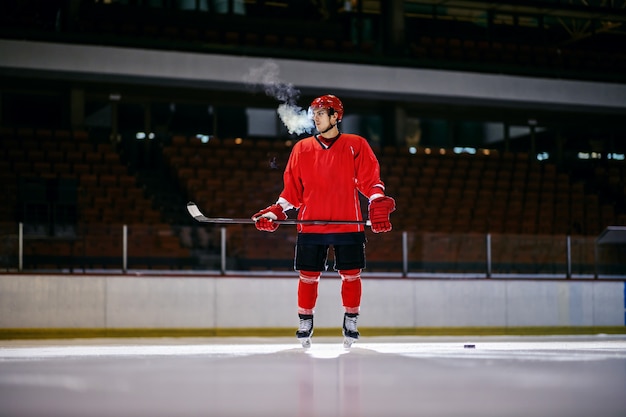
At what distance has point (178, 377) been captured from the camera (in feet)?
13.9

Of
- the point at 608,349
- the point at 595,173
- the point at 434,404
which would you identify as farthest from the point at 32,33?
the point at 434,404

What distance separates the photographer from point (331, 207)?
19.7ft

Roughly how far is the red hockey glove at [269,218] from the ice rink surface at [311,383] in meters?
0.79

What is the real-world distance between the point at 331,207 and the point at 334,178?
19 centimetres

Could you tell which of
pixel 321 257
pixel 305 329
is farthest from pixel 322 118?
pixel 305 329

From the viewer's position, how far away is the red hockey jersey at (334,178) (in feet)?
19.7

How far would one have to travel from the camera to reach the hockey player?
19.6ft

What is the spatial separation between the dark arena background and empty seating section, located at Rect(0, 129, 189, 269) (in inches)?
1.2

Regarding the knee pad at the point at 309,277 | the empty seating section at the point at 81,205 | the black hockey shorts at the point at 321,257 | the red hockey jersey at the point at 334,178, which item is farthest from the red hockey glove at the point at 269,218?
the empty seating section at the point at 81,205

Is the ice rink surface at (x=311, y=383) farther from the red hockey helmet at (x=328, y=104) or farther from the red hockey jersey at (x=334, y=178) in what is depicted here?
the red hockey helmet at (x=328, y=104)

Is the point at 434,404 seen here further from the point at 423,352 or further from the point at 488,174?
the point at 488,174

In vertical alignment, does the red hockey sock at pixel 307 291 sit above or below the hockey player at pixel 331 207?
below

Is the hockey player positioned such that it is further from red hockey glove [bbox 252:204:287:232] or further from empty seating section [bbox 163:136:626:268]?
empty seating section [bbox 163:136:626:268]

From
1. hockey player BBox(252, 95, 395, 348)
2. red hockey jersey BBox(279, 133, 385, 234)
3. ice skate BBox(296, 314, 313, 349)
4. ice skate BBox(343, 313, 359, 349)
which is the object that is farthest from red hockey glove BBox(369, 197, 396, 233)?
ice skate BBox(296, 314, 313, 349)
